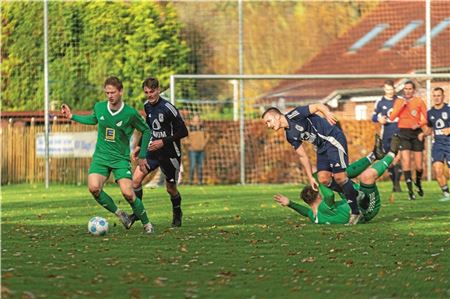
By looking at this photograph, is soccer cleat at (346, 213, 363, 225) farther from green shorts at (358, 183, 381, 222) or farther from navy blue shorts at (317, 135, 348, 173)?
navy blue shorts at (317, 135, 348, 173)

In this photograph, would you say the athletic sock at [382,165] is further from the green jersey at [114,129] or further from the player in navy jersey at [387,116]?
the player in navy jersey at [387,116]

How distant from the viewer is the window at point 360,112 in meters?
37.0

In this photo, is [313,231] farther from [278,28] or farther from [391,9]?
[278,28]

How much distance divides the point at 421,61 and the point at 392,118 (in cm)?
2005

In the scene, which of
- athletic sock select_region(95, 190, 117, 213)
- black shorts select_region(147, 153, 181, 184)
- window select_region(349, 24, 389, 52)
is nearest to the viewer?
athletic sock select_region(95, 190, 117, 213)

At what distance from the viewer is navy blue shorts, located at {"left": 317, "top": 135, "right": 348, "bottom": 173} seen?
16.2 meters

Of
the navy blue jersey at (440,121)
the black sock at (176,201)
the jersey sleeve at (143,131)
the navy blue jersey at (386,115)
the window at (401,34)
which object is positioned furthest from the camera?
the window at (401,34)

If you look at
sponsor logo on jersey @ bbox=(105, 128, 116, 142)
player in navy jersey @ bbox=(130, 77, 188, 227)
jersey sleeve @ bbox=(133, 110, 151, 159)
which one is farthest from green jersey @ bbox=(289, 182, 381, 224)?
sponsor logo on jersey @ bbox=(105, 128, 116, 142)

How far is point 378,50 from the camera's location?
49375 mm

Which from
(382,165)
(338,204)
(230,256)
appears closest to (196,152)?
(382,165)

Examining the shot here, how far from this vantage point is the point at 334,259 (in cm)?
1198

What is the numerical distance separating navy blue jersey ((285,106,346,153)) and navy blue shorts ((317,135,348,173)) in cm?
1

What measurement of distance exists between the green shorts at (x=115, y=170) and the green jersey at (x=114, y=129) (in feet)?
0.08

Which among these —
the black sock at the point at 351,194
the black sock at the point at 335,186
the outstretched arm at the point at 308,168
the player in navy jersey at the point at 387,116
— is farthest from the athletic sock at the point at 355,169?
the player in navy jersey at the point at 387,116
